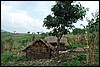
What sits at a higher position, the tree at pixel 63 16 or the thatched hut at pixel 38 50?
the tree at pixel 63 16

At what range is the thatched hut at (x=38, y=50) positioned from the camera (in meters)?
31.4

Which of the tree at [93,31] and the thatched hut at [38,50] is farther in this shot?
the thatched hut at [38,50]

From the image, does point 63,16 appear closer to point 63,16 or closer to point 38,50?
point 63,16

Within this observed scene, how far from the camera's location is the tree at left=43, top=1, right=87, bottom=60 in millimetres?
28750

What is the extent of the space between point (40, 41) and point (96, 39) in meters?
8.12

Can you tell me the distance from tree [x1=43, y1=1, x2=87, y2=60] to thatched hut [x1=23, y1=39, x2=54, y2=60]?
2.48 meters

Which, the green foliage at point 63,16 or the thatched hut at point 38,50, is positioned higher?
the green foliage at point 63,16

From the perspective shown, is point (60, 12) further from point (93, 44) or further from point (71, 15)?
point (93, 44)

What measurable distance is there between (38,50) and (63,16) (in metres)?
5.61

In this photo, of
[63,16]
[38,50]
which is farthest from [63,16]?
[38,50]

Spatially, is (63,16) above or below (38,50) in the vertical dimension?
above

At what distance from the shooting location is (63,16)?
29.3 m

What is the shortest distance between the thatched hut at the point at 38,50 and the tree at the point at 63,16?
248 centimetres

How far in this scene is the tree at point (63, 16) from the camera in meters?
28.8
